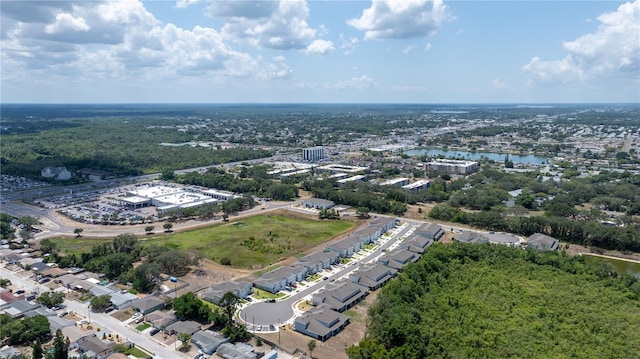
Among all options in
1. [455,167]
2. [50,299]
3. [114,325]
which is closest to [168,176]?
[50,299]

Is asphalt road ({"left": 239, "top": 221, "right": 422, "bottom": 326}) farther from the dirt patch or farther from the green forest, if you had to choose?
the dirt patch

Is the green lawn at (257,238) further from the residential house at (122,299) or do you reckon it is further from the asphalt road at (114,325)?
the asphalt road at (114,325)

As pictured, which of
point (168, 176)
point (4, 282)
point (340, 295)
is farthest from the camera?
point (168, 176)

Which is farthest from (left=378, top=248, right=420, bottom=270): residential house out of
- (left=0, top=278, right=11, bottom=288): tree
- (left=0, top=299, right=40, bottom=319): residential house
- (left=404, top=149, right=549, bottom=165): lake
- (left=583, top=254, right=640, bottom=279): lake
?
(left=404, top=149, right=549, bottom=165): lake

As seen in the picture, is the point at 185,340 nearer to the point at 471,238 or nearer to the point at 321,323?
the point at 321,323

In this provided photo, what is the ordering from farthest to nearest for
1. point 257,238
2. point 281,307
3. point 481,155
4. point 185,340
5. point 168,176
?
point 481,155 → point 168,176 → point 257,238 → point 281,307 → point 185,340

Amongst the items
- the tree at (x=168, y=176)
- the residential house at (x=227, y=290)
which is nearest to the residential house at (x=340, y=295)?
the residential house at (x=227, y=290)
